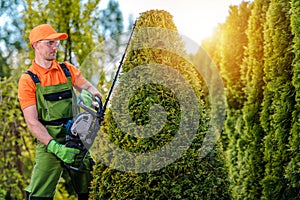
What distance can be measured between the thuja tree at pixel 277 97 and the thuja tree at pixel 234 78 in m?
0.84

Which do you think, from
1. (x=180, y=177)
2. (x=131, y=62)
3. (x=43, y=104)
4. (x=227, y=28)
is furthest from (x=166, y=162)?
(x=227, y=28)

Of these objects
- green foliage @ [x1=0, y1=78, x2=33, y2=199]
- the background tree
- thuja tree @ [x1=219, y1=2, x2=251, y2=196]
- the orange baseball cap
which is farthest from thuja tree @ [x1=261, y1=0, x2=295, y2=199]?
the background tree

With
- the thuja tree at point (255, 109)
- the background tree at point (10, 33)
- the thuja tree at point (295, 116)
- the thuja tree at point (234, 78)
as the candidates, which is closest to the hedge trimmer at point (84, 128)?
the thuja tree at point (295, 116)

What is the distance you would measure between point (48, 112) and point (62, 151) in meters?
0.35

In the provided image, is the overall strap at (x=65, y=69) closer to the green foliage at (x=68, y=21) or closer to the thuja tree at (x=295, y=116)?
the thuja tree at (x=295, y=116)

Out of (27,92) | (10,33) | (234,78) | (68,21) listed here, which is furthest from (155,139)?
(10,33)

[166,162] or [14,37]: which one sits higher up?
[14,37]

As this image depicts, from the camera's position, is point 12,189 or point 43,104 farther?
point 12,189

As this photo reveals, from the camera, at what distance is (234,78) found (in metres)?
6.36

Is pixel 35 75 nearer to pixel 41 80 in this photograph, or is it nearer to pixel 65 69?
pixel 41 80

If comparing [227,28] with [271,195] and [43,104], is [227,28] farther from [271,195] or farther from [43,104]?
[43,104]

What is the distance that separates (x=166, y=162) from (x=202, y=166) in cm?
24

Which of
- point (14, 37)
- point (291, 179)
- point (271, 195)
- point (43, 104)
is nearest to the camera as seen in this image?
point (43, 104)

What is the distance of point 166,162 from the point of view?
3225 mm
